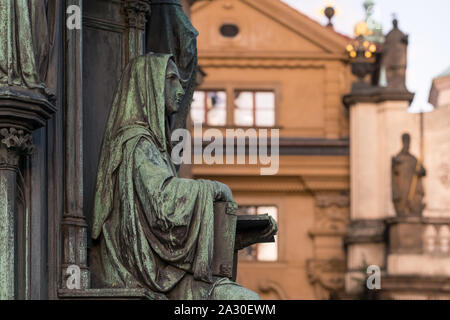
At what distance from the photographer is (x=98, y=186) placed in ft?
37.7

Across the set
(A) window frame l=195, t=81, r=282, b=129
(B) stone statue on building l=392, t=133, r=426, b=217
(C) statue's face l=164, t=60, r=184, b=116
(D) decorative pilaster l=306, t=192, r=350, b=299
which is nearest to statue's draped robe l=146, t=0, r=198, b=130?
(C) statue's face l=164, t=60, r=184, b=116

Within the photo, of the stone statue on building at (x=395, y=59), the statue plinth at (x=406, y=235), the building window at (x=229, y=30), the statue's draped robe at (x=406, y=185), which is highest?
the building window at (x=229, y=30)

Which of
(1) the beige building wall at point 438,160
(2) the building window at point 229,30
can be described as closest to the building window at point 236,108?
(2) the building window at point 229,30

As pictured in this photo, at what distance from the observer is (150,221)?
36.7ft

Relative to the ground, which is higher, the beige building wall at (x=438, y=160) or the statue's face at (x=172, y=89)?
the beige building wall at (x=438, y=160)

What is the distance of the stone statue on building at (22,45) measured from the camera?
10688mm

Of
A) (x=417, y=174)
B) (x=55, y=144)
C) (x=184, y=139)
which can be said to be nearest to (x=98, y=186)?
(x=55, y=144)

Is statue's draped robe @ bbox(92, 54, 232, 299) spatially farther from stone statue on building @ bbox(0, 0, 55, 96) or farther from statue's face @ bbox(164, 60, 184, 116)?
stone statue on building @ bbox(0, 0, 55, 96)

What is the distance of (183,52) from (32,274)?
2766 mm

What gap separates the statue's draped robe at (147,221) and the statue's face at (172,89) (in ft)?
1.03

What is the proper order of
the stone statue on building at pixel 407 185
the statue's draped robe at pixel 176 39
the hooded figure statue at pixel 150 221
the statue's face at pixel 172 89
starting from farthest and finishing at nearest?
the stone statue on building at pixel 407 185 → the statue's draped robe at pixel 176 39 → the statue's face at pixel 172 89 → the hooded figure statue at pixel 150 221

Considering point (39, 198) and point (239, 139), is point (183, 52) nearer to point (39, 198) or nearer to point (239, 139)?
point (39, 198)

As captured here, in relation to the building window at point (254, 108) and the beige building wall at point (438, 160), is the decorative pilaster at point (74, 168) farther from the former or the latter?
the building window at point (254, 108)

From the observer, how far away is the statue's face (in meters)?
11.9
